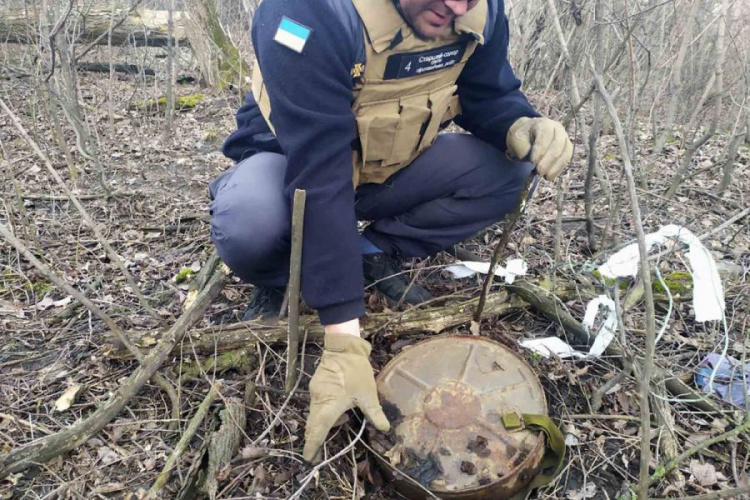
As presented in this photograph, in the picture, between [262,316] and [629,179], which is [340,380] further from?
[629,179]

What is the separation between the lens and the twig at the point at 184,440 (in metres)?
1.44

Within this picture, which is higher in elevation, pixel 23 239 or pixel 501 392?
pixel 501 392

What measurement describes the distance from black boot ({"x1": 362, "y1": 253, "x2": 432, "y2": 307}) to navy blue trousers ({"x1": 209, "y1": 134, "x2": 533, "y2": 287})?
6cm

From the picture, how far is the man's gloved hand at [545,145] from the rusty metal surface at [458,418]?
27.0 inches

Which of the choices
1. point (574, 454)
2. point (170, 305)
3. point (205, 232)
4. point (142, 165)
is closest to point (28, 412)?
point (170, 305)

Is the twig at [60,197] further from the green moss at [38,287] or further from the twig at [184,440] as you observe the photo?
the twig at [184,440]

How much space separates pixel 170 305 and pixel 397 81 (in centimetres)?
141

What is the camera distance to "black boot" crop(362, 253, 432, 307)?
2.21 m

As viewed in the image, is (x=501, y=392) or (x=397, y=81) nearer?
(x=501, y=392)

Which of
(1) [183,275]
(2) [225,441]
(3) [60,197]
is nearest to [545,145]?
(2) [225,441]

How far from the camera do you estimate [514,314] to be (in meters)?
2.18

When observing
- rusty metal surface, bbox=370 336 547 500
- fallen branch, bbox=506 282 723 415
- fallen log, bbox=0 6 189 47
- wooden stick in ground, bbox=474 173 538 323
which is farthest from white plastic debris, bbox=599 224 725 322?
fallen log, bbox=0 6 189 47

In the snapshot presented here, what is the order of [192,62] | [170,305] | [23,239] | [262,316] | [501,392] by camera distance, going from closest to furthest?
[501,392]
[262,316]
[170,305]
[23,239]
[192,62]

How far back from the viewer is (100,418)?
1.62 meters
